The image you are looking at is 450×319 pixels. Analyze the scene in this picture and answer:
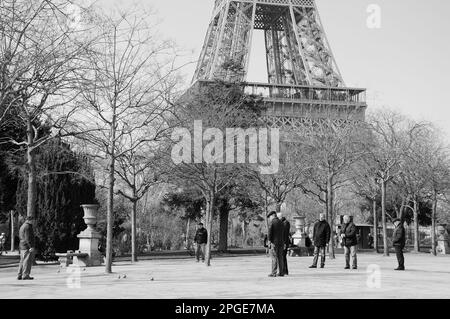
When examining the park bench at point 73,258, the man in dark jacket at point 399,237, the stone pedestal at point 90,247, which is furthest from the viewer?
the stone pedestal at point 90,247

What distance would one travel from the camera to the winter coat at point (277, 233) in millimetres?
17703

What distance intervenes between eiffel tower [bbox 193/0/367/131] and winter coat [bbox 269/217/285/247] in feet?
126

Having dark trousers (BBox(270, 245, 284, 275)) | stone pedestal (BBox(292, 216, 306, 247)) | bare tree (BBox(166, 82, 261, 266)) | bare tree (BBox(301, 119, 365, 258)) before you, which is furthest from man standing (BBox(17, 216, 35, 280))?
stone pedestal (BBox(292, 216, 306, 247))

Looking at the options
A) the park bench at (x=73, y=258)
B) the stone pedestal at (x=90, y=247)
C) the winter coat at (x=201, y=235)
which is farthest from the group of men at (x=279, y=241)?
the winter coat at (x=201, y=235)

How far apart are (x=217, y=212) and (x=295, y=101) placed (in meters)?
17.0

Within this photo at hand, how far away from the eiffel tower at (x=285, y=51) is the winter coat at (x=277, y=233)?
3833cm

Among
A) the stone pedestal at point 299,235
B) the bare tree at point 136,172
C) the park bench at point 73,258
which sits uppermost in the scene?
the bare tree at point 136,172

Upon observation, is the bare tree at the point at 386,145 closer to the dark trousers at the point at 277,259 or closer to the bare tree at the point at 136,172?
the bare tree at the point at 136,172

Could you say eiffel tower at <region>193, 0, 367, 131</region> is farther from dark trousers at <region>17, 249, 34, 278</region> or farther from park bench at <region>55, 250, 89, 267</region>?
dark trousers at <region>17, 249, 34, 278</region>

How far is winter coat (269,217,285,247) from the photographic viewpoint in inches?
697

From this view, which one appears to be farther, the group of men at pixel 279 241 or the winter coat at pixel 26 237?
the group of men at pixel 279 241

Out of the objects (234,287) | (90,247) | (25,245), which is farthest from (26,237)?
(90,247)

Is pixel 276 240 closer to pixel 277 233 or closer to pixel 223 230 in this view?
pixel 277 233
